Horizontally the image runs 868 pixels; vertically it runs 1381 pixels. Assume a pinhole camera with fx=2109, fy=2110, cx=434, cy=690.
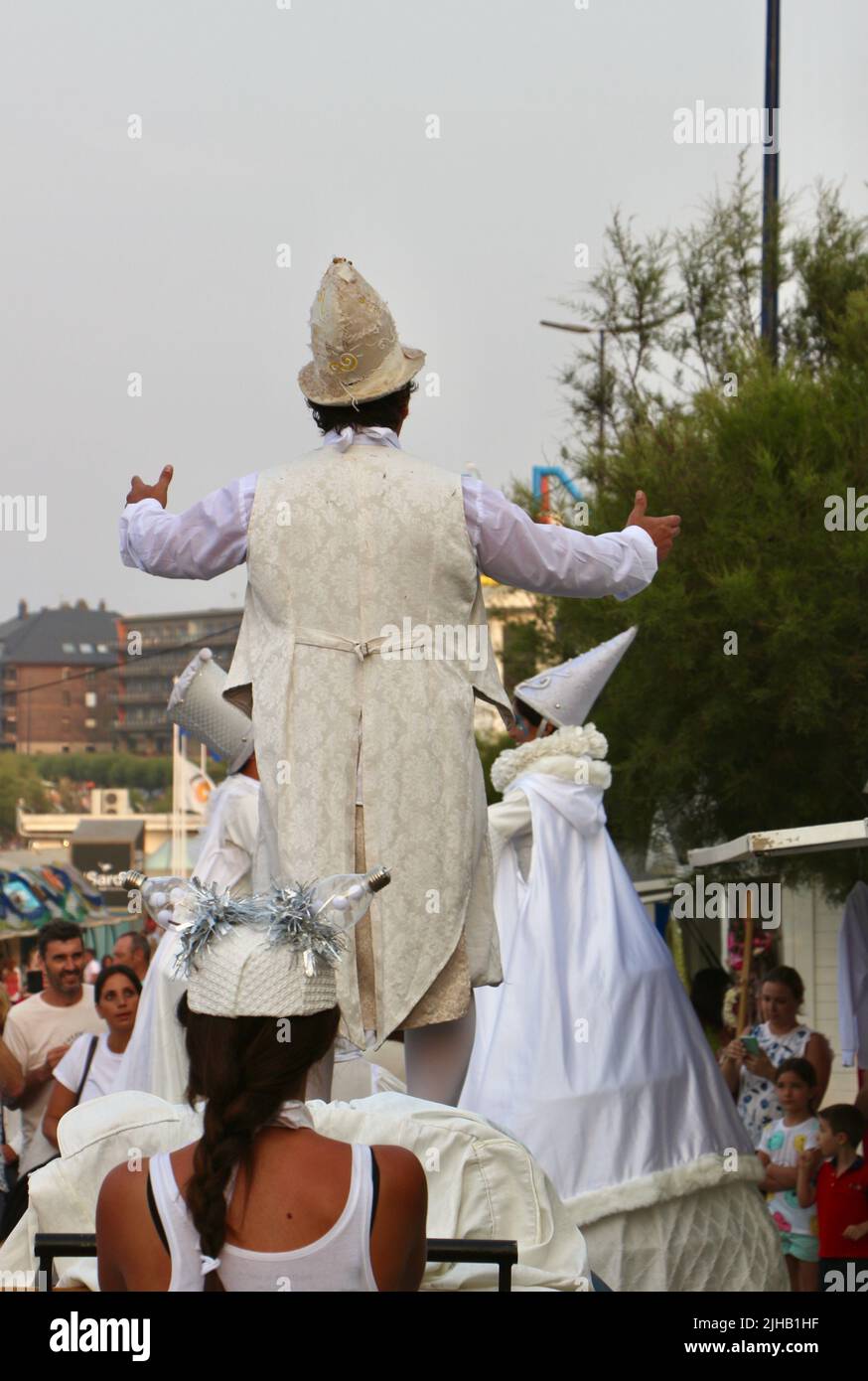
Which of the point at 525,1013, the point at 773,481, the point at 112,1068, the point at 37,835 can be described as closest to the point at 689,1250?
the point at 525,1013

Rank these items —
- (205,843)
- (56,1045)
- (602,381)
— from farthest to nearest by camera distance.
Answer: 1. (602,381)
2. (56,1045)
3. (205,843)

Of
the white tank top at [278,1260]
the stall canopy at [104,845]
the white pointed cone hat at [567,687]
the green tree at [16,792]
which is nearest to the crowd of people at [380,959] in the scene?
the white tank top at [278,1260]

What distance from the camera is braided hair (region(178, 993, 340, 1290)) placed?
287 cm

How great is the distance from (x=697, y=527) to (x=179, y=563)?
9.20 m

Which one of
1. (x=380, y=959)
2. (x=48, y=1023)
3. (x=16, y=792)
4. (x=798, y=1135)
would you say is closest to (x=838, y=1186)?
(x=798, y=1135)

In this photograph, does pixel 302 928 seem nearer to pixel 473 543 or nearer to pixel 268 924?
pixel 268 924

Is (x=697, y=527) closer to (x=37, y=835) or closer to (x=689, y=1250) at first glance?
(x=689, y=1250)

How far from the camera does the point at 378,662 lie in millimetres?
4098

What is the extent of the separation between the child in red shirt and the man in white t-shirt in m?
2.70

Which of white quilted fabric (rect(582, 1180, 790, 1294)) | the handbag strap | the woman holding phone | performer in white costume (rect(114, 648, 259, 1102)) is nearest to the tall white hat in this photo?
performer in white costume (rect(114, 648, 259, 1102))

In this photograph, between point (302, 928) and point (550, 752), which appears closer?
point (302, 928)

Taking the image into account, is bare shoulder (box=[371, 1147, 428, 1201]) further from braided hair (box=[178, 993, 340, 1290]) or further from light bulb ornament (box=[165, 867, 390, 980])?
light bulb ornament (box=[165, 867, 390, 980])

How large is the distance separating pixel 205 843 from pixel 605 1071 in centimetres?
171
